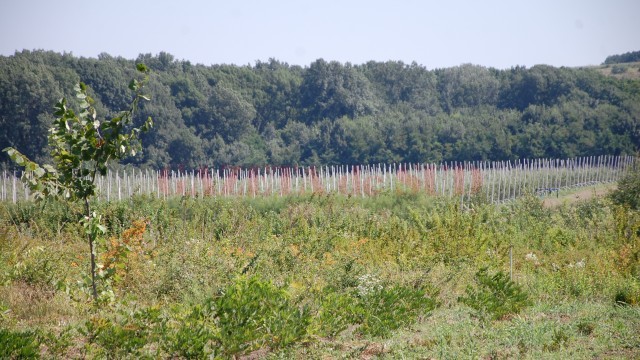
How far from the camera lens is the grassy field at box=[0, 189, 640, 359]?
6.02 metres

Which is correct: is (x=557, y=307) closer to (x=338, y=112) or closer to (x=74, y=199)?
(x=74, y=199)

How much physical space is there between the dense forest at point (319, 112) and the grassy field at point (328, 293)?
30.5m

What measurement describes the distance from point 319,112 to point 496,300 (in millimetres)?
48228

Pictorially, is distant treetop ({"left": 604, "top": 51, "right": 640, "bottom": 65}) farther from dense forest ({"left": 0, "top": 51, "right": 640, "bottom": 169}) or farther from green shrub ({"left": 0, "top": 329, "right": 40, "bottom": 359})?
green shrub ({"left": 0, "top": 329, "right": 40, "bottom": 359})

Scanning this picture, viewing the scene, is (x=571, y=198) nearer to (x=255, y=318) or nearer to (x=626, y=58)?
(x=255, y=318)

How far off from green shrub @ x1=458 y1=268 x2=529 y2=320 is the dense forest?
112ft

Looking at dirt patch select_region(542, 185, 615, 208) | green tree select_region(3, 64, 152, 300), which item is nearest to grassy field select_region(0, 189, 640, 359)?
green tree select_region(3, 64, 152, 300)

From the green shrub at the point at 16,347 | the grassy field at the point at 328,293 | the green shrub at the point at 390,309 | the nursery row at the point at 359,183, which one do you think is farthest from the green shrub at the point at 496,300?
the nursery row at the point at 359,183

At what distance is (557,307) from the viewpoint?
8203 mm

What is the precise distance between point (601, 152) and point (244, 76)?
90.5 feet

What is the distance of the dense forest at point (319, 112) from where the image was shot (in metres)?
43.8

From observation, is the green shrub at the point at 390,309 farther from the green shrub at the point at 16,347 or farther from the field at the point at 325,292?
the green shrub at the point at 16,347

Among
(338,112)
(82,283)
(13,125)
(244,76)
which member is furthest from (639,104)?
(82,283)

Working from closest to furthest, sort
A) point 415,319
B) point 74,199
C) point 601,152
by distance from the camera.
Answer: point 74,199 → point 415,319 → point 601,152
